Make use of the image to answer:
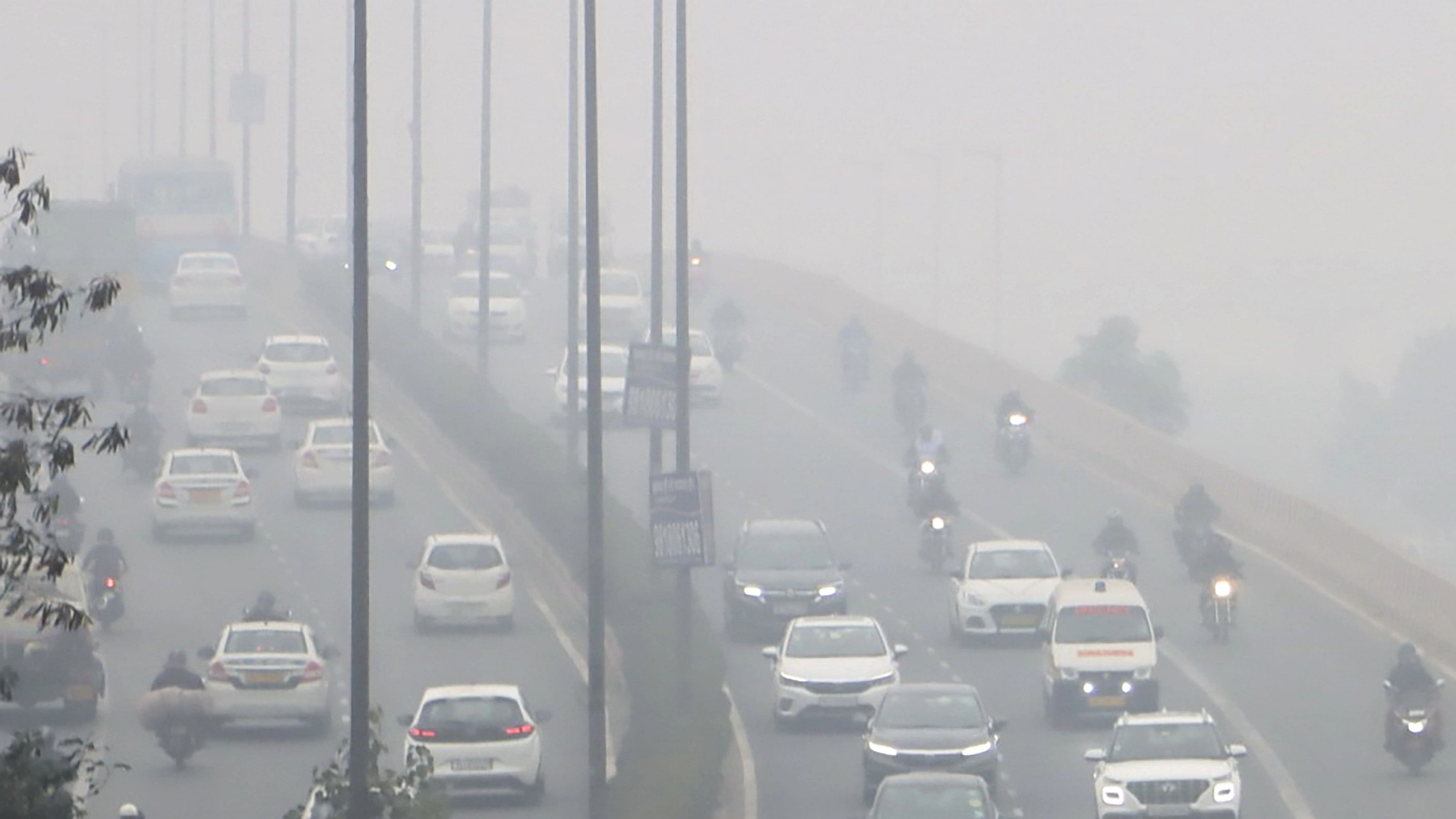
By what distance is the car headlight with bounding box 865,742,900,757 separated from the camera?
91.1ft

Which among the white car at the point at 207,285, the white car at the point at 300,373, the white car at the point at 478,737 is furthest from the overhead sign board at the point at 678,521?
the white car at the point at 207,285

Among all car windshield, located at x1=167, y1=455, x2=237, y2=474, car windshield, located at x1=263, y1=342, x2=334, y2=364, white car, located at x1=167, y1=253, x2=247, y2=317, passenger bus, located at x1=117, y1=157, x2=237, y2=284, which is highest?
passenger bus, located at x1=117, y1=157, x2=237, y2=284

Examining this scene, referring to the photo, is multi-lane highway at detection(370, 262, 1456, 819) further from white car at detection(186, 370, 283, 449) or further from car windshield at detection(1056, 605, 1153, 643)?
white car at detection(186, 370, 283, 449)

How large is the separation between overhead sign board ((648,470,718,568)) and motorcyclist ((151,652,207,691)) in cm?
510

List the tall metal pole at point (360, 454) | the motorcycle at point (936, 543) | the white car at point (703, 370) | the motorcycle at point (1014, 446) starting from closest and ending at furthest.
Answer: the tall metal pole at point (360, 454), the motorcycle at point (936, 543), the motorcycle at point (1014, 446), the white car at point (703, 370)

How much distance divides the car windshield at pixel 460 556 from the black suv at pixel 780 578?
341 cm

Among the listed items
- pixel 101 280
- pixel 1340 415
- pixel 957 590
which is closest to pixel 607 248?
pixel 957 590

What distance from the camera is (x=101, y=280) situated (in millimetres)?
12547

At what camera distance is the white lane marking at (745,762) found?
1105 inches

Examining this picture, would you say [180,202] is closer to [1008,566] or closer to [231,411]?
[231,411]

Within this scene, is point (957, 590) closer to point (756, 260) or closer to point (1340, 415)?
point (756, 260)

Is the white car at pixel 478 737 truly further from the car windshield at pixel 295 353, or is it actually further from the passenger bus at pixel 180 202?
the passenger bus at pixel 180 202

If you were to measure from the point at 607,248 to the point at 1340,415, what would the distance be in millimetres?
97137

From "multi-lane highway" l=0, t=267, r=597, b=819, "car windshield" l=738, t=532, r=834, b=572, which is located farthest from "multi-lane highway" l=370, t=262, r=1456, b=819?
"multi-lane highway" l=0, t=267, r=597, b=819
